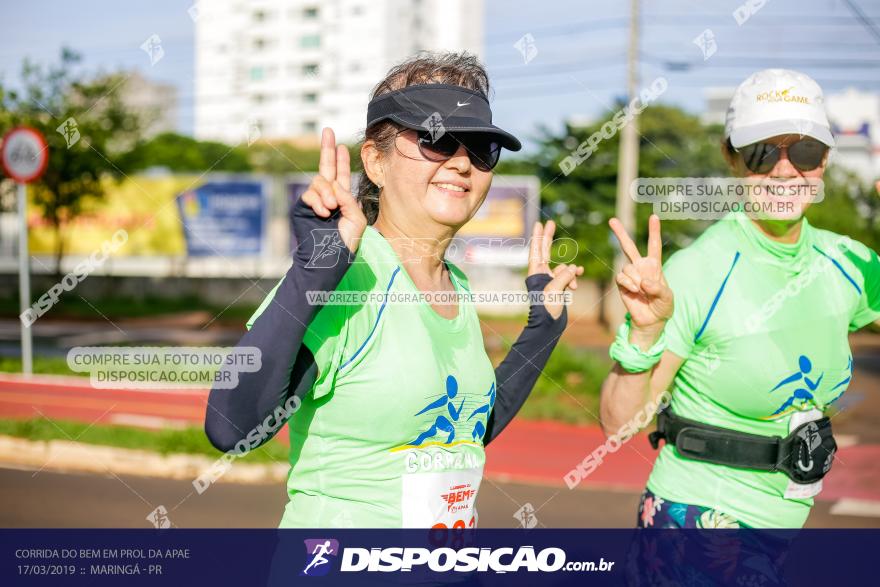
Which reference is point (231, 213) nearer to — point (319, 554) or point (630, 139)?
point (630, 139)

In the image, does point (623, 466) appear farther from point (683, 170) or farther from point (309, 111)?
point (309, 111)

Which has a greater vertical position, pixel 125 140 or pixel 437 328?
pixel 437 328

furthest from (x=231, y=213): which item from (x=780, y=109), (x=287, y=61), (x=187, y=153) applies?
(x=780, y=109)

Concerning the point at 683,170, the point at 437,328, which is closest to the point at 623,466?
the point at 437,328

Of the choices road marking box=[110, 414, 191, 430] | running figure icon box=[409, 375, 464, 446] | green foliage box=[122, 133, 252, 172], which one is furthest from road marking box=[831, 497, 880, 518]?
green foliage box=[122, 133, 252, 172]

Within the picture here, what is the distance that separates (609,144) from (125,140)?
11.3 m

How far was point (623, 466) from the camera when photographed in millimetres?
7074

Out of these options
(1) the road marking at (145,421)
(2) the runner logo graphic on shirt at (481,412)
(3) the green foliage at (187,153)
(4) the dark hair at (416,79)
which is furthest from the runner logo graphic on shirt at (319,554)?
(3) the green foliage at (187,153)

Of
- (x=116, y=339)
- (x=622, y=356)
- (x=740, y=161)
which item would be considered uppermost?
(x=740, y=161)

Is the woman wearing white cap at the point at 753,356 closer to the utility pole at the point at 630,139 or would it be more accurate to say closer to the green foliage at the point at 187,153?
the utility pole at the point at 630,139

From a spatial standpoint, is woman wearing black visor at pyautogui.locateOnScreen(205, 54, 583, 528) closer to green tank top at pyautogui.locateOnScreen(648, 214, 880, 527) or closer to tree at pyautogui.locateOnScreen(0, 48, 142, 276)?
green tank top at pyautogui.locateOnScreen(648, 214, 880, 527)

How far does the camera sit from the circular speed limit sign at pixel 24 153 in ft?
26.3

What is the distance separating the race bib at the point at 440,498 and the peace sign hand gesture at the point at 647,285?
0.60 meters

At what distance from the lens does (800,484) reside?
2219 millimetres
